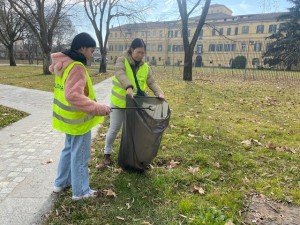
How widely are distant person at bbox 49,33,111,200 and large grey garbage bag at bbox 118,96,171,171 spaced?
55 cm

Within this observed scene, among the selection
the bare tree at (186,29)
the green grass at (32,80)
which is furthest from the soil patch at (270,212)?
the bare tree at (186,29)

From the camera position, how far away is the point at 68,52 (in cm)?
282

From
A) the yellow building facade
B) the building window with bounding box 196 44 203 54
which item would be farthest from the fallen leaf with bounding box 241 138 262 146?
the building window with bounding box 196 44 203 54

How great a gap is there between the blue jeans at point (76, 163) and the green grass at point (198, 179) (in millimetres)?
175

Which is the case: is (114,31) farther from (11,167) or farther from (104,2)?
(11,167)

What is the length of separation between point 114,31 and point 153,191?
91259 mm

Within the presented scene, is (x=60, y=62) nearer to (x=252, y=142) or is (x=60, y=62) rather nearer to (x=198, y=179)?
(x=198, y=179)

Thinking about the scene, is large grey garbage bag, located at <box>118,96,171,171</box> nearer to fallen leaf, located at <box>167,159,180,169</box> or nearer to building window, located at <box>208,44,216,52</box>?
fallen leaf, located at <box>167,159,180,169</box>

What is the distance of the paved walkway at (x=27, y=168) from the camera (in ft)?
10.0

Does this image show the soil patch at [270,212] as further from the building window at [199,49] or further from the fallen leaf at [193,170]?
the building window at [199,49]

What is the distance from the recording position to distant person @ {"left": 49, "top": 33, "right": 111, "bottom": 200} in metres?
2.76

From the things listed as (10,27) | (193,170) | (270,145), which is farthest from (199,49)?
(193,170)

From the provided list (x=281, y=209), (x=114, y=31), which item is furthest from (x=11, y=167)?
(x=114, y=31)

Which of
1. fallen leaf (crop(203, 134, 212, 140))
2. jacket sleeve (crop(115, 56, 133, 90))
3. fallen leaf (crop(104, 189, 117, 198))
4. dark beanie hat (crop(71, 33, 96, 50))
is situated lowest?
fallen leaf (crop(104, 189, 117, 198))
